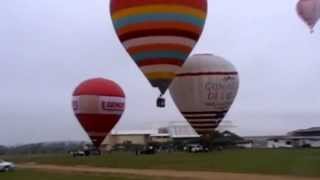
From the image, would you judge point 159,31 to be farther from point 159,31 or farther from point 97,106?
point 97,106

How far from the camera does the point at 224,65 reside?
49344 millimetres

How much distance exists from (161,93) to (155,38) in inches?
120

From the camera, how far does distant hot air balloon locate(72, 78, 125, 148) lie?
52812 millimetres

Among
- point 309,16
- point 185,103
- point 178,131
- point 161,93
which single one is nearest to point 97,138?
point 185,103

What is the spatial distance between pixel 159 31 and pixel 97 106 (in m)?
17.7

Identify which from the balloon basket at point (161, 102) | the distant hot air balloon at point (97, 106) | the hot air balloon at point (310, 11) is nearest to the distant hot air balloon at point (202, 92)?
the distant hot air balloon at point (97, 106)

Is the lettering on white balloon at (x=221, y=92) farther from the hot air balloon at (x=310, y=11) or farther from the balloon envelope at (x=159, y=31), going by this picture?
the hot air balloon at (x=310, y=11)

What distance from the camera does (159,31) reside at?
119 ft

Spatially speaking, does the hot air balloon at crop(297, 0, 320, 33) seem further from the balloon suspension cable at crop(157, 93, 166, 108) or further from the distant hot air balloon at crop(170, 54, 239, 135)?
the distant hot air balloon at crop(170, 54, 239, 135)

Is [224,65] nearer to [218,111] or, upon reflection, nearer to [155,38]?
[218,111]

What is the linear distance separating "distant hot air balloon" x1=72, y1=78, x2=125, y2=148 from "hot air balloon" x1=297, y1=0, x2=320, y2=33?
73.9ft

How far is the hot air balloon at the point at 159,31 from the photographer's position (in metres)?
36.1

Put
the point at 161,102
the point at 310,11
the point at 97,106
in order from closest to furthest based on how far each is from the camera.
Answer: the point at 310,11 → the point at 161,102 → the point at 97,106

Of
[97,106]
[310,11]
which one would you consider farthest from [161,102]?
[97,106]
